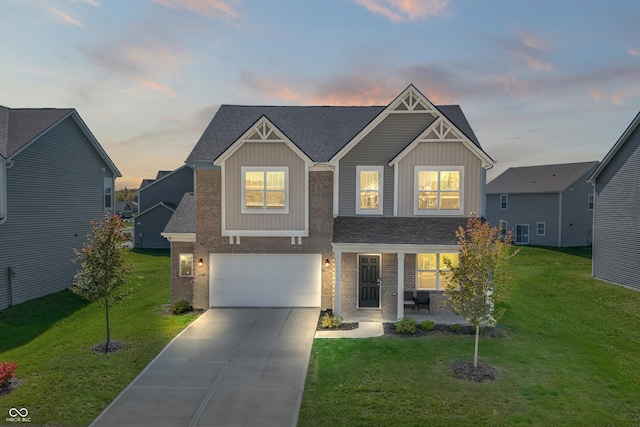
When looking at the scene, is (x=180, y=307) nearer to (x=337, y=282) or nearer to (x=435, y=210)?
(x=337, y=282)

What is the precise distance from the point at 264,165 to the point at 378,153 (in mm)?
5148

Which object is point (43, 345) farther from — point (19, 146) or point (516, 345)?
point (516, 345)

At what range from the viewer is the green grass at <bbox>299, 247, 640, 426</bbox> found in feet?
28.8

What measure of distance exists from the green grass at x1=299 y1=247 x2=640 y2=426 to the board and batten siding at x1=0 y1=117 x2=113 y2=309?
1642 centimetres

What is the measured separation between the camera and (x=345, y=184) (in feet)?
57.1

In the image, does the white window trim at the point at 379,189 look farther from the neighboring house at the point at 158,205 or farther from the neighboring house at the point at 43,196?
the neighboring house at the point at 158,205

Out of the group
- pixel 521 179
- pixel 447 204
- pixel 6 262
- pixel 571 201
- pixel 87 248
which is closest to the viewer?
pixel 87 248

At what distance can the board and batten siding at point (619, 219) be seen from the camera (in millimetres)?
22641

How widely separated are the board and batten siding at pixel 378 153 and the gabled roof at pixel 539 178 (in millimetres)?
31509

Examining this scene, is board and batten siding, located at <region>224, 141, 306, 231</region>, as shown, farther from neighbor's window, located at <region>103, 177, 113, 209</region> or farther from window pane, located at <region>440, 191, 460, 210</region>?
neighbor's window, located at <region>103, 177, 113, 209</region>

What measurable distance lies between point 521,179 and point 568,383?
4268 cm

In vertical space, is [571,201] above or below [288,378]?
above

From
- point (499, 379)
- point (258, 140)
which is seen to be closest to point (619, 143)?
point (499, 379)

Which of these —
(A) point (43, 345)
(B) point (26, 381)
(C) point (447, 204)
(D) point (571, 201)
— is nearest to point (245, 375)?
(B) point (26, 381)
